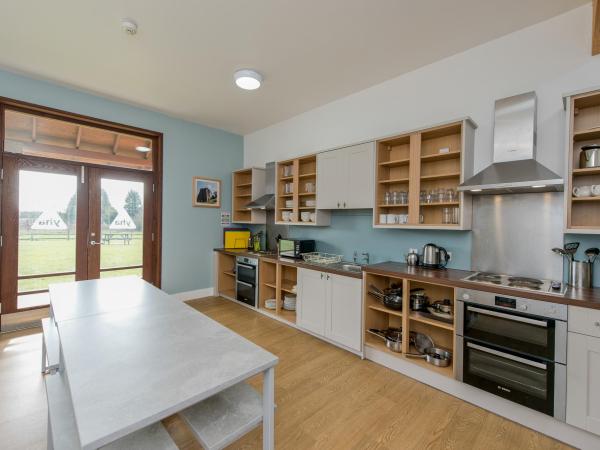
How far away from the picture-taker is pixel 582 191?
6.27 ft

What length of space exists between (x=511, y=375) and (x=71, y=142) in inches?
208

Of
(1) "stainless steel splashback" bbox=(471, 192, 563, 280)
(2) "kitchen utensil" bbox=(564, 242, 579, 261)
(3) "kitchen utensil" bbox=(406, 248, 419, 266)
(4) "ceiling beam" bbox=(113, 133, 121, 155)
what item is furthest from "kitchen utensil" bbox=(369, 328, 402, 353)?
(4) "ceiling beam" bbox=(113, 133, 121, 155)

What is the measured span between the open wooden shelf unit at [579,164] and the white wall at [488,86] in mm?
112

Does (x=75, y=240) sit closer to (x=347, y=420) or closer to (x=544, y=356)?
(x=347, y=420)

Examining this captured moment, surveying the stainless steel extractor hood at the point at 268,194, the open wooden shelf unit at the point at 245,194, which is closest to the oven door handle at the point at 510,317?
the stainless steel extractor hood at the point at 268,194

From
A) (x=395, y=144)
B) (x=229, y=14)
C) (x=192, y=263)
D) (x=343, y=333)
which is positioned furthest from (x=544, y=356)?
(x=192, y=263)

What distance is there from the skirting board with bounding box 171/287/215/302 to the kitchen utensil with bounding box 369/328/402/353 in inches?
124

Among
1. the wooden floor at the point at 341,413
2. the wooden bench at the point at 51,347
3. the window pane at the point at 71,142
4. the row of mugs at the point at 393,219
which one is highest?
the window pane at the point at 71,142

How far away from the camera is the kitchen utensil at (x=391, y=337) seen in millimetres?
2507

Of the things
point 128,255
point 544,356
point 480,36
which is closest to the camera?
point 544,356

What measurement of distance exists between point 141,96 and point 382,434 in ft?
14.8

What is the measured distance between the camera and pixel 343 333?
→ 2811 mm

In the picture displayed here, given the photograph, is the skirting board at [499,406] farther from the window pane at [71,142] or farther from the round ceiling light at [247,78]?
the window pane at [71,142]

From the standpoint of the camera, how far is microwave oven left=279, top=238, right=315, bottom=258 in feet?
12.0
